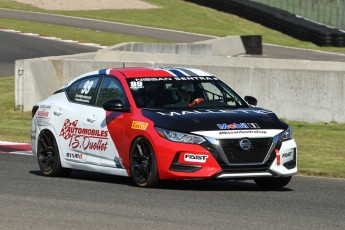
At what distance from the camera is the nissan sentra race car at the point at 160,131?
1155cm

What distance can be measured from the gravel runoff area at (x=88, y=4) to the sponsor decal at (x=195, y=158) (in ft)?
146

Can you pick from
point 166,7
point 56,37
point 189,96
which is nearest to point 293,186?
point 189,96

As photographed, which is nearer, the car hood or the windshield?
the car hood

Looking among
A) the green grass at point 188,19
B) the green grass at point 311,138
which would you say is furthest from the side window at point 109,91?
the green grass at point 188,19

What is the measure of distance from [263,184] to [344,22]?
118 feet

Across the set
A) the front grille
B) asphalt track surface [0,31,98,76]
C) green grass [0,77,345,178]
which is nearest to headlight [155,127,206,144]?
the front grille

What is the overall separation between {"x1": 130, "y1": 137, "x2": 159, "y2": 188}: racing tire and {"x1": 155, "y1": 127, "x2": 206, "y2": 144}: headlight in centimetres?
21

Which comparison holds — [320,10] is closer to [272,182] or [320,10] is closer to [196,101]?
[196,101]

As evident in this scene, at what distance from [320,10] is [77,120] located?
1442 inches

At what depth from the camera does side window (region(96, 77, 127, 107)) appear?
12.7 m

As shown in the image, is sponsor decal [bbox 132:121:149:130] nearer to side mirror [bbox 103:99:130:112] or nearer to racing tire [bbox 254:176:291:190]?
side mirror [bbox 103:99:130:112]

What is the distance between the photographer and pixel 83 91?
13344 mm

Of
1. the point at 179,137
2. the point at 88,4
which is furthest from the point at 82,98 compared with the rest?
the point at 88,4

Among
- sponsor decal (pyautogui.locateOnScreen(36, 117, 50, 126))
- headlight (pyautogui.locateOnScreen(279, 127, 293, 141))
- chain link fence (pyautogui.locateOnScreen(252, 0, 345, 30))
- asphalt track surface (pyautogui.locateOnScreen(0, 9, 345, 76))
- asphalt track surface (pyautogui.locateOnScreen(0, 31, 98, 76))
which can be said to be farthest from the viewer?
chain link fence (pyautogui.locateOnScreen(252, 0, 345, 30))
